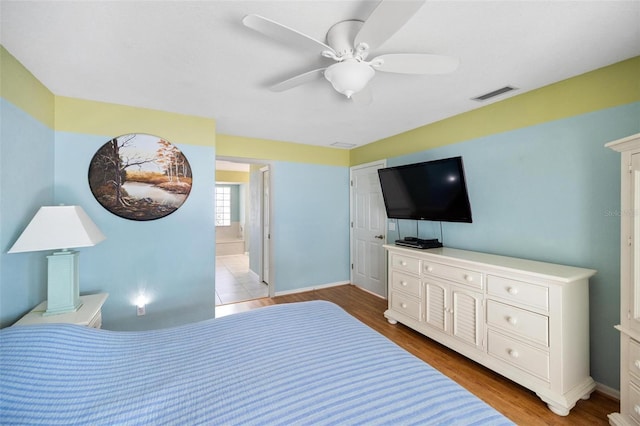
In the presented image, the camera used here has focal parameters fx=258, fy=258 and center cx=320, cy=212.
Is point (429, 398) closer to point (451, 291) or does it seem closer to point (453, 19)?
point (451, 291)

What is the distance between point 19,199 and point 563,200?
4.07m

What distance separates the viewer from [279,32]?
1.20 m

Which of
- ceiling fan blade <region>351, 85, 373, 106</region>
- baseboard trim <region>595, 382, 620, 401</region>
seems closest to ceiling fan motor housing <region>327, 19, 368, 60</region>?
ceiling fan blade <region>351, 85, 373, 106</region>

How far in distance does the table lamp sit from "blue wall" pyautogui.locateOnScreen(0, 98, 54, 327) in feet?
0.59

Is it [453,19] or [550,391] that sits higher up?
[453,19]

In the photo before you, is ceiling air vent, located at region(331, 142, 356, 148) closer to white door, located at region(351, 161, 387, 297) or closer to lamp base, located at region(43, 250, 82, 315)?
white door, located at region(351, 161, 387, 297)

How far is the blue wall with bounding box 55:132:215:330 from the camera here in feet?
7.81

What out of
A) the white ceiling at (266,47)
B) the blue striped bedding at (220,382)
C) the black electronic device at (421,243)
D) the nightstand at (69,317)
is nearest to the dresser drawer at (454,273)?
the black electronic device at (421,243)

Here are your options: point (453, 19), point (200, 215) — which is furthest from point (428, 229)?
point (200, 215)

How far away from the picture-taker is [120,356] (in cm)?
129

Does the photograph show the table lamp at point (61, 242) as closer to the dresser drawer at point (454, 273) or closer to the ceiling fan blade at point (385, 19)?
the ceiling fan blade at point (385, 19)

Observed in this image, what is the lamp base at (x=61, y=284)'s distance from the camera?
5.76 feet

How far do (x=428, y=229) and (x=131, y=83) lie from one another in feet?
11.2

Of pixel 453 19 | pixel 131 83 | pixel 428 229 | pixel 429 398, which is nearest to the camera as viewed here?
pixel 429 398
